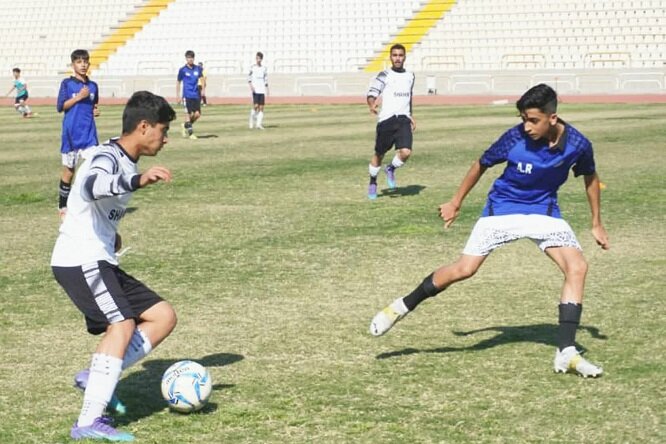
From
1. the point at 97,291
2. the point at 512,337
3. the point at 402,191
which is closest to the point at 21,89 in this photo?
the point at 402,191

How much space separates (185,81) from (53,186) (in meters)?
10.3

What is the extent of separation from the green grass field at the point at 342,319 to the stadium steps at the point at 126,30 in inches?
1437

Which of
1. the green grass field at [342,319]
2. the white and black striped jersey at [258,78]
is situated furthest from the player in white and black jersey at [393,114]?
the white and black striped jersey at [258,78]

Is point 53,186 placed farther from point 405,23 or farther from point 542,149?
point 405,23

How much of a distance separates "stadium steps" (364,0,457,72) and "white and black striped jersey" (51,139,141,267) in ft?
139

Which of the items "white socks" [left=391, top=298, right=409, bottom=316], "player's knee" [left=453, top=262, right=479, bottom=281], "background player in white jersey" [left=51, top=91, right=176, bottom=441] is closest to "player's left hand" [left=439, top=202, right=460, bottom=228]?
"player's knee" [left=453, top=262, right=479, bottom=281]

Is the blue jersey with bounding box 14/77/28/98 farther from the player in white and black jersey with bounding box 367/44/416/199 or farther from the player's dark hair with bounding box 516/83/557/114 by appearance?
the player's dark hair with bounding box 516/83/557/114

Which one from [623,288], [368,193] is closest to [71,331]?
[623,288]

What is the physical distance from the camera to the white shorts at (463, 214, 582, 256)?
7.25 meters

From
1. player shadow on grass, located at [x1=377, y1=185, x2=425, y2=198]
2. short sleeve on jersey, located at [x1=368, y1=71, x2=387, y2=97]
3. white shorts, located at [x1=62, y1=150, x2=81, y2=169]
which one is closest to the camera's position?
white shorts, located at [x1=62, y1=150, x2=81, y2=169]

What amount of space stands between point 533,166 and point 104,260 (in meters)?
2.91

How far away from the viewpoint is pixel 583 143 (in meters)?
7.23

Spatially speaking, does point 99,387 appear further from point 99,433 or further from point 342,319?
point 342,319

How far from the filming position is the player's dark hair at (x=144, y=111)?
5938mm
